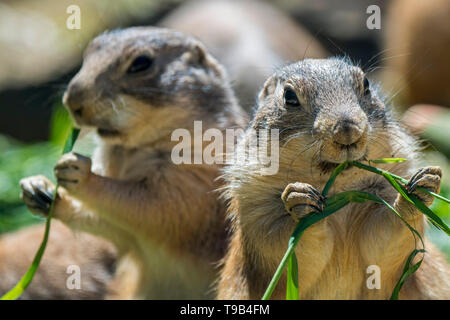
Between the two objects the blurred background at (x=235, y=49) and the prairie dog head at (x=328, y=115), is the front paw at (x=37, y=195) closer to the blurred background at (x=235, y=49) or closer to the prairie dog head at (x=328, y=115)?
the blurred background at (x=235, y=49)

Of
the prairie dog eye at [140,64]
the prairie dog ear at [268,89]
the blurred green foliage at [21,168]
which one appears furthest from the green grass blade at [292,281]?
A: the blurred green foliage at [21,168]

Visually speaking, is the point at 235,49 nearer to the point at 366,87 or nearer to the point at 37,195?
the point at 37,195

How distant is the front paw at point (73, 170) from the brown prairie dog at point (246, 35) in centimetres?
377

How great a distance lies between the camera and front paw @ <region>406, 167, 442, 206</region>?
326 centimetres

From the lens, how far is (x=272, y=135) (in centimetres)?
381

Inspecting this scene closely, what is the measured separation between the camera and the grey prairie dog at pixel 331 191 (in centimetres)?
341

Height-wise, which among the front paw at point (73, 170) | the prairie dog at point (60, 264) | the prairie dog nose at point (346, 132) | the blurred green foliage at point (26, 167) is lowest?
the prairie dog at point (60, 264)

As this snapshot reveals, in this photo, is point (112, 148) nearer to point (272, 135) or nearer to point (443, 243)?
point (272, 135)

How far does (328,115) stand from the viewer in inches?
134

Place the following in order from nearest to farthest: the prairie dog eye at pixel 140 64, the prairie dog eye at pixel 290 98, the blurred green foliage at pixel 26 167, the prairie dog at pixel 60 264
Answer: the prairie dog eye at pixel 290 98, the prairie dog eye at pixel 140 64, the prairie dog at pixel 60 264, the blurred green foliage at pixel 26 167

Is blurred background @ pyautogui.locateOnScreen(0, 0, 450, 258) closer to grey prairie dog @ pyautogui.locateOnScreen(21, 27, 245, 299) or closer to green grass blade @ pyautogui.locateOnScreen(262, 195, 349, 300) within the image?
grey prairie dog @ pyautogui.locateOnScreen(21, 27, 245, 299)

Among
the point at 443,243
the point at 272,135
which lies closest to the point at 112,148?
the point at 272,135

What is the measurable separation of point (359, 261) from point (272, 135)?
89cm

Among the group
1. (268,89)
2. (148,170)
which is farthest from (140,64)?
(268,89)
